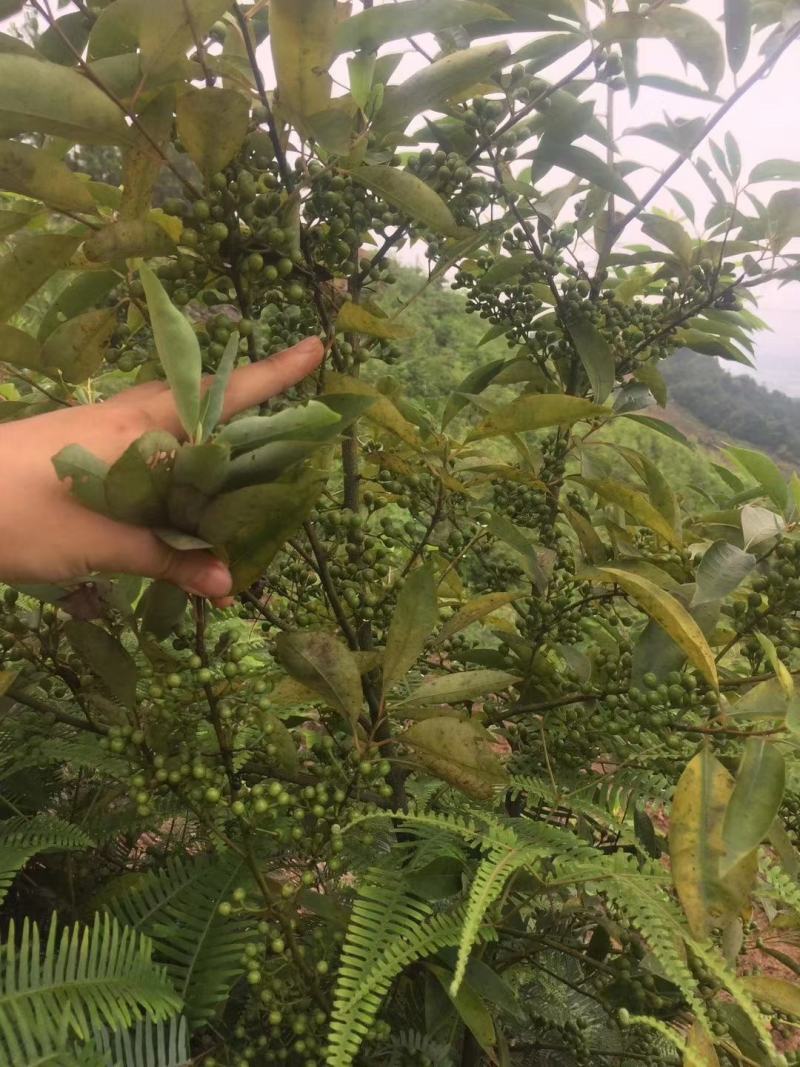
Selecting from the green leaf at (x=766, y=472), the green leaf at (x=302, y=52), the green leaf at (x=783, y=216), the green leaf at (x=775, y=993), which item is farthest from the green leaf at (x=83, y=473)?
the green leaf at (x=783, y=216)

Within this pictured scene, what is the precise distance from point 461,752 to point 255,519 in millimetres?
349

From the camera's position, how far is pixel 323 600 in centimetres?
90

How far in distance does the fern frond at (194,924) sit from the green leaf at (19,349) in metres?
0.55

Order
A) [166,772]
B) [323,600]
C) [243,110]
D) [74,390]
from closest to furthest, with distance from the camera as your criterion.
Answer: [243,110], [166,772], [74,390], [323,600]

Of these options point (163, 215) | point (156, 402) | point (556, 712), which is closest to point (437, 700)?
point (556, 712)

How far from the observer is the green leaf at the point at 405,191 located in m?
0.62

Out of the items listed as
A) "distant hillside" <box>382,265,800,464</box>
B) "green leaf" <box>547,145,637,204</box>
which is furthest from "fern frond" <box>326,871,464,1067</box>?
"distant hillside" <box>382,265,800,464</box>

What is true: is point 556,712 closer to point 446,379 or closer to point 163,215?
point 163,215

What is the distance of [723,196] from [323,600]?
756 millimetres

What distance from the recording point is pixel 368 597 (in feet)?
2.60

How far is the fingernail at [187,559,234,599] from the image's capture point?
0.53 m

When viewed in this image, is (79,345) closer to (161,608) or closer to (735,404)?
(161,608)

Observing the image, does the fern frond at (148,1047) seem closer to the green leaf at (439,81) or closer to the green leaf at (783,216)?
the green leaf at (439,81)

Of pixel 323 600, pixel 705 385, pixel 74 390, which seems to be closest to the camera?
pixel 74 390
